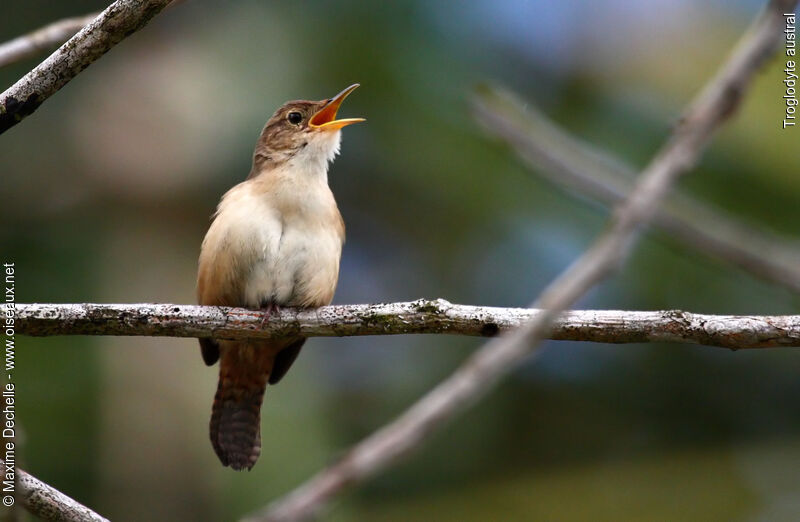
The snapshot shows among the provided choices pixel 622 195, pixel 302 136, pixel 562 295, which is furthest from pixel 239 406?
pixel 562 295

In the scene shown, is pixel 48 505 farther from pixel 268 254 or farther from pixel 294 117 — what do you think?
pixel 294 117

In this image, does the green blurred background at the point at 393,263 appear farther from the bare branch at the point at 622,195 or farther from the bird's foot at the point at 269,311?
the bare branch at the point at 622,195

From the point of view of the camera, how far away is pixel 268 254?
4629 millimetres

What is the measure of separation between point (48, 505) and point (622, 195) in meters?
2.28

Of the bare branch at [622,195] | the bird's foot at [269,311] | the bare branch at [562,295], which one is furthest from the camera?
the bird's foot at [269,311]

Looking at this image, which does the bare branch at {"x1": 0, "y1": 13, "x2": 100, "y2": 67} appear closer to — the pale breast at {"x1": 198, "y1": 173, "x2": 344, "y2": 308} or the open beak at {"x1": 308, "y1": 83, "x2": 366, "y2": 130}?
the pale breast at {"x1": 198, "y1": 173, "x2": 344, "y2": 308}

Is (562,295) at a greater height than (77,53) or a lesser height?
lesser

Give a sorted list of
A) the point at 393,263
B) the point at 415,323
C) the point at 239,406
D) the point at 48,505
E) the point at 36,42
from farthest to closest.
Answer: the point at 393,263 < the point at 239,406 < the point at 415,323 < the point at 36,42 < the point at 48,505

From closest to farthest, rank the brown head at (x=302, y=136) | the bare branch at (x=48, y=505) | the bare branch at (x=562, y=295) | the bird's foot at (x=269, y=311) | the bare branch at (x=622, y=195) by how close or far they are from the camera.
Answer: the bare branch at (x=562, y=295) → the bare branch at (x=622, y=195) → the bare branch at (x=48, y=505) → the bird's foot at (x=269, y=311) → the brown head at (x=302, y=136)

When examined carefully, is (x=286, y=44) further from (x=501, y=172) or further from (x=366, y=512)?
(x=366, y=512)

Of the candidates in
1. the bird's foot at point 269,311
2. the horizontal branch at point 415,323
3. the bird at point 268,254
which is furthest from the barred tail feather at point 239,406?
the horizontal branch at point 415,323

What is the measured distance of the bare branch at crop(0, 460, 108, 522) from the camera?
305 centimetres

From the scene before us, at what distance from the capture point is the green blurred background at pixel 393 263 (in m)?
7.74

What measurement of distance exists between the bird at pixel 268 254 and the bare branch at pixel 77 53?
1.47 m
